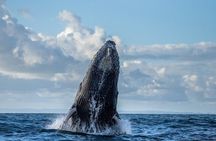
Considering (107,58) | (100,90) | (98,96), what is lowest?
(98,96)

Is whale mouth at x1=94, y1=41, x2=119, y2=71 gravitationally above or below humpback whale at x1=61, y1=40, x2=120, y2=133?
above

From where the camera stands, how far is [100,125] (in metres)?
18.9

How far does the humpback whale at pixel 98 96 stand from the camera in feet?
60.1

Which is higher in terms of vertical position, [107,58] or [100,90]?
[107,58]

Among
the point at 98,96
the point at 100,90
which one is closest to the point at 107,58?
the point at 100,90

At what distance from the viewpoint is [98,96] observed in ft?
60.3

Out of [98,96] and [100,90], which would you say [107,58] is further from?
[98,96]

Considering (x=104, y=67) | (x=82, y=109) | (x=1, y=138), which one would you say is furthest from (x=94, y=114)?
(x=1, y=138)

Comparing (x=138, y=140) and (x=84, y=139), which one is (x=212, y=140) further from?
(x=84, y=139)

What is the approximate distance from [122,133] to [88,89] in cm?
291

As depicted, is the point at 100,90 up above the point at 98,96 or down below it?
above

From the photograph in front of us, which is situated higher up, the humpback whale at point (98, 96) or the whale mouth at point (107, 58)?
the whale mouth at point (107, 58)

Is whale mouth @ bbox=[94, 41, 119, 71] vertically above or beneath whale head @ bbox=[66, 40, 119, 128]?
above

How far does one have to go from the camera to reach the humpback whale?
1831cm
